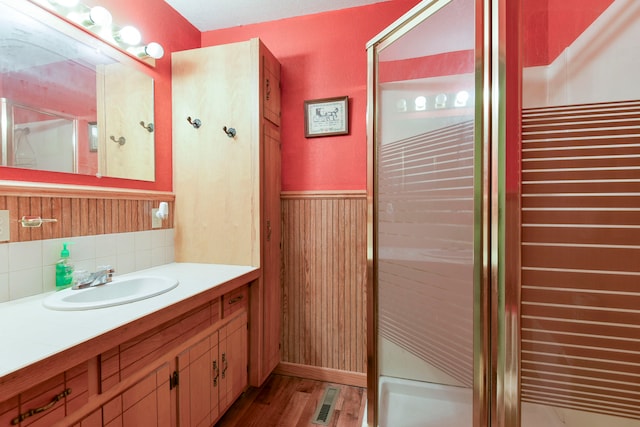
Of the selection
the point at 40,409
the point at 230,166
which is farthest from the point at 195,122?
the point at 40,409

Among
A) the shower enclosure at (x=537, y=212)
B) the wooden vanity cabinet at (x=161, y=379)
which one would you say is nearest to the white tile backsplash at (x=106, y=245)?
the wooden vanity cabinet at (x=161, y=379)

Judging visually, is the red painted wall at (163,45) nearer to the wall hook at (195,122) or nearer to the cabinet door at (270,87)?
the wall hook at (195,122)

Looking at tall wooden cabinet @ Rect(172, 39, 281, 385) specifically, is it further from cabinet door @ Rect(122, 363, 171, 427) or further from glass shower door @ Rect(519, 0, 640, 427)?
glass shower door @ Rect(519, 0, 640, 427)

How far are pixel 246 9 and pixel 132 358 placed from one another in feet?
6.88

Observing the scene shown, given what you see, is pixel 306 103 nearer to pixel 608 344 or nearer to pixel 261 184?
pixel 261 184

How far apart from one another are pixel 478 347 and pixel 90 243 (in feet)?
5.38

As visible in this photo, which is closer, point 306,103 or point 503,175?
point 503,175

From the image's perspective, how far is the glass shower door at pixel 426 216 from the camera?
35.9 inches

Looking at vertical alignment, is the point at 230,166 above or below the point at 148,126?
below

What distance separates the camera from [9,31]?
3.57 ft

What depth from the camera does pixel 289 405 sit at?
1.70 meters

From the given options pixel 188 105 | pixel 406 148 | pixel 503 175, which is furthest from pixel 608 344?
pixel 188 105

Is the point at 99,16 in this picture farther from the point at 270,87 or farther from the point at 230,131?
the point at 270,87

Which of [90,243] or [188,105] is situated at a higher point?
[188,105]
